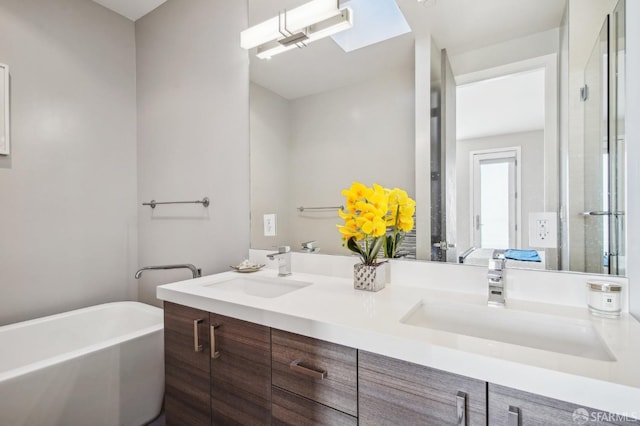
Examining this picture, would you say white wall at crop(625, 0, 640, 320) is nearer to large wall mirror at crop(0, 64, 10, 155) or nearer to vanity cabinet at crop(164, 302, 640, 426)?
vanity cabinet at crop(164, 302, 640, 426)

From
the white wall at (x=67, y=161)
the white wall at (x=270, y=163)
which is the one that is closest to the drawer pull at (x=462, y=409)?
the white wall at (x=270, y=163)

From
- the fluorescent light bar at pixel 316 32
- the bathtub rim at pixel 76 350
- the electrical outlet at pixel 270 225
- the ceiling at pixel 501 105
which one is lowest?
the bathtub rim at pixel 76 350

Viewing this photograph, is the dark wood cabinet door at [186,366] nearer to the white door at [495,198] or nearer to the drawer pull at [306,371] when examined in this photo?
the drawer pull at [306,371]

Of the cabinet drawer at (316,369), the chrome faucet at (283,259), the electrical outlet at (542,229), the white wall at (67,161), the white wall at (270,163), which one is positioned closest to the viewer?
the cabinet drawer at (316,369)

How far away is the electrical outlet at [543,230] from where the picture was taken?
3.29 feet

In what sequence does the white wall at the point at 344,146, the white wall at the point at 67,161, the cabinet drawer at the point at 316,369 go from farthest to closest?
the white wall at the point at 67,161
the white wall at the point at 344,146
the cabinet drawer at the point at 316,369

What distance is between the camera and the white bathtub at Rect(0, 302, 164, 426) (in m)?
1.22

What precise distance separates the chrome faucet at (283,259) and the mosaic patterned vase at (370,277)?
42 centimetres

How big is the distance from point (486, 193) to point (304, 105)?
97cm

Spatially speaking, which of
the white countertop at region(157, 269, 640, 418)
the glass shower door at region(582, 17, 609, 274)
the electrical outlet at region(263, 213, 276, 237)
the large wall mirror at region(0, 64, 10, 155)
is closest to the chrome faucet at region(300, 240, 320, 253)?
the electrical outlet at region(263, 213, 276, 237)

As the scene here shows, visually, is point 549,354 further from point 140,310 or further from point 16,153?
point 16,153

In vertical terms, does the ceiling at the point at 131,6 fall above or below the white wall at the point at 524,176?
above

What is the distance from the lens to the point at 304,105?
1.56 m

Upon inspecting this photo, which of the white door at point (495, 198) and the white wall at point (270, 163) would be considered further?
the white wall at point (270, 163)
